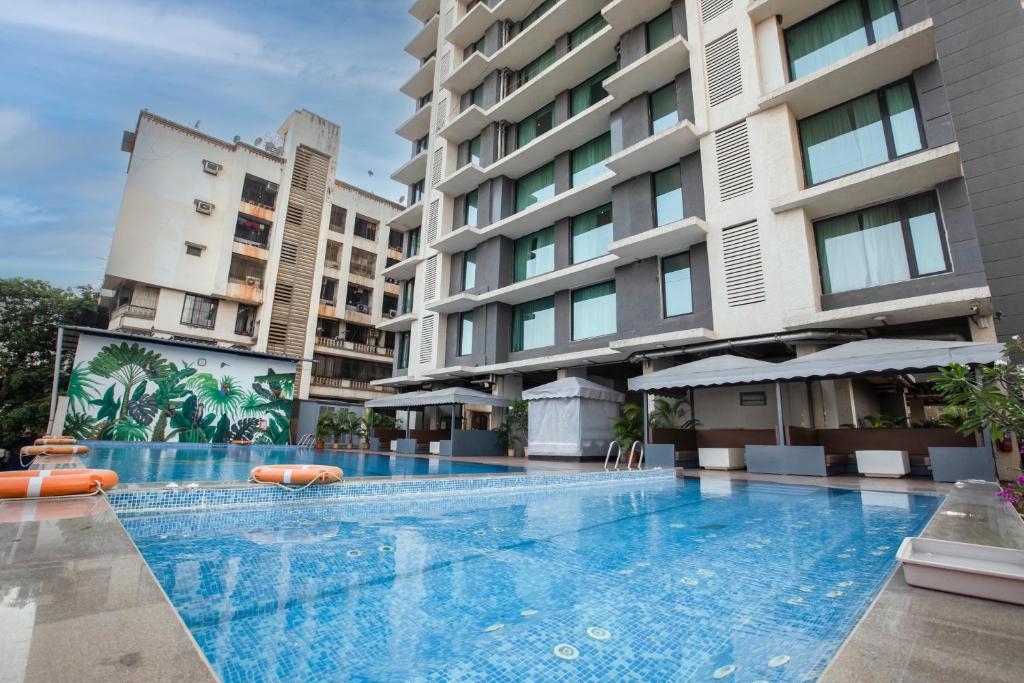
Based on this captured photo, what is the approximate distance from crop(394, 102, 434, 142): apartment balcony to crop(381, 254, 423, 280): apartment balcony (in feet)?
25.9

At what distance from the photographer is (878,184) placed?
34.2 feet

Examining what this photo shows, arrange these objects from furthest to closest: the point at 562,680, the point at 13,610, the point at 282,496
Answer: the point at 282,496, the point at 562,680, the point at 13,610

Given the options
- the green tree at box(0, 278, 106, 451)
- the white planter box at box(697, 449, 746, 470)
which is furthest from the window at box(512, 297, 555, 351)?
the green tree at box(0, 278, 106, 451)

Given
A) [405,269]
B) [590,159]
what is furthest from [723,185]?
[405,269]

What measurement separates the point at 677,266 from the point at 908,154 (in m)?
5.75

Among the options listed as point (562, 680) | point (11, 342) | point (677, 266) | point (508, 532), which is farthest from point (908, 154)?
point (11, 342)

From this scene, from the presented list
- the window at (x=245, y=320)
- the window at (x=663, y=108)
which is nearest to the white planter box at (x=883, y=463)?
the window at (x=663, y=108)

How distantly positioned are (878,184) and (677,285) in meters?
5.21

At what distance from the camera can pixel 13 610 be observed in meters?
1.63

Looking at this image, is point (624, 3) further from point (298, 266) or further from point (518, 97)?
point (298, 266)

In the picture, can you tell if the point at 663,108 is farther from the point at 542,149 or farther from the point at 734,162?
the point at 542,149

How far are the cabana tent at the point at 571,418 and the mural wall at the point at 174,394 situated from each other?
1377 cm

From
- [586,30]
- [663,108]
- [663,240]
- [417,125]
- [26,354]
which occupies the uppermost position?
[417,125]

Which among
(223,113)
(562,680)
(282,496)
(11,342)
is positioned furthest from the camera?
(223,113)
